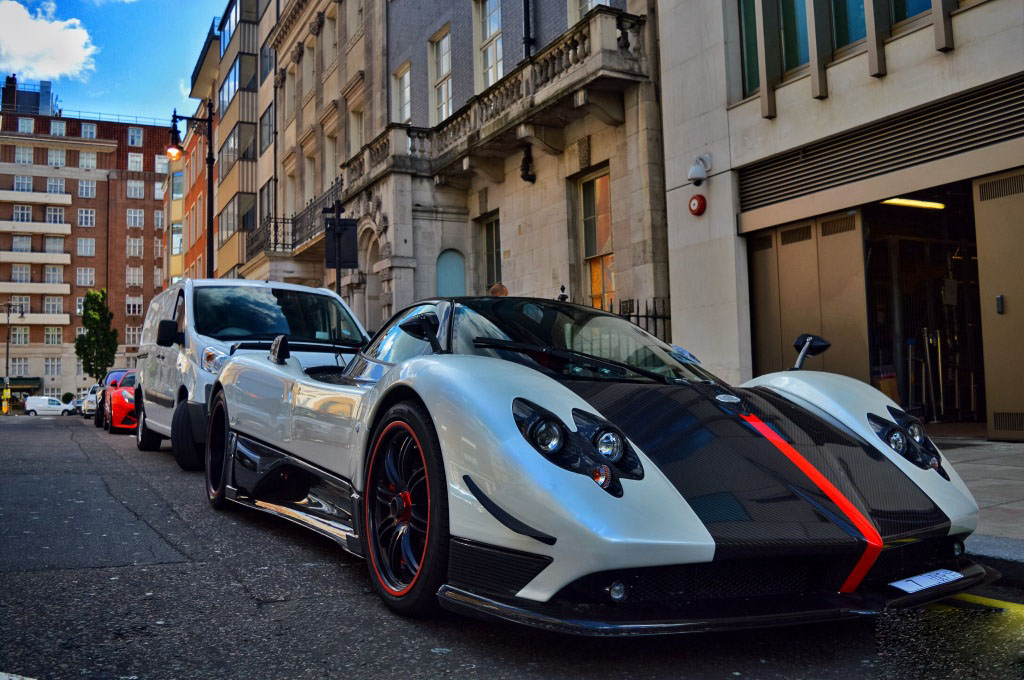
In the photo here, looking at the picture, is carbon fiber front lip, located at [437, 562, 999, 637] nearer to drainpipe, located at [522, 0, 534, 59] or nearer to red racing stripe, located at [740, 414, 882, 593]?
red racing stripe, located at [740, 414, 882, 593]

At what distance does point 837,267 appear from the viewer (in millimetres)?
10203

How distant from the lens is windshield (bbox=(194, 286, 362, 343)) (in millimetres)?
8445

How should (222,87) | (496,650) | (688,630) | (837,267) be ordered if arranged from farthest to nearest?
(222,87), (837,267), (496,650), (688,630)

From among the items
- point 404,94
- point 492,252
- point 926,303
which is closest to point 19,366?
point 404,94

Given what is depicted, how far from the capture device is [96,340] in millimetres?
73250

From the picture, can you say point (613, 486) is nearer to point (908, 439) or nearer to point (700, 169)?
point (908, 439)

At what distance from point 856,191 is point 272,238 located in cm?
2256

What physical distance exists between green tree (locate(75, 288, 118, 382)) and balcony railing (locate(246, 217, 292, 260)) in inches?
1901

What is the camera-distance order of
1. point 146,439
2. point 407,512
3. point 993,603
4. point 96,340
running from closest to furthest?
1. point 407,512
2. point 993,603
3. point 146,439
4. point 96,340

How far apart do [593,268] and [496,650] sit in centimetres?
1203

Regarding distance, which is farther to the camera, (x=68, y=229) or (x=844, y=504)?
(x=68, y=229)

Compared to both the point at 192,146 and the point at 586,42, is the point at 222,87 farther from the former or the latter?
the point at 586,42

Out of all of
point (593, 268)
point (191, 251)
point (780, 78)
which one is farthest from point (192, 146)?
point (780, 78)

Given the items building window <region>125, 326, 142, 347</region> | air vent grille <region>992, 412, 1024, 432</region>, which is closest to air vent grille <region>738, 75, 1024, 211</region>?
air vent grille <region>992, 412, 1024, 432</region>
